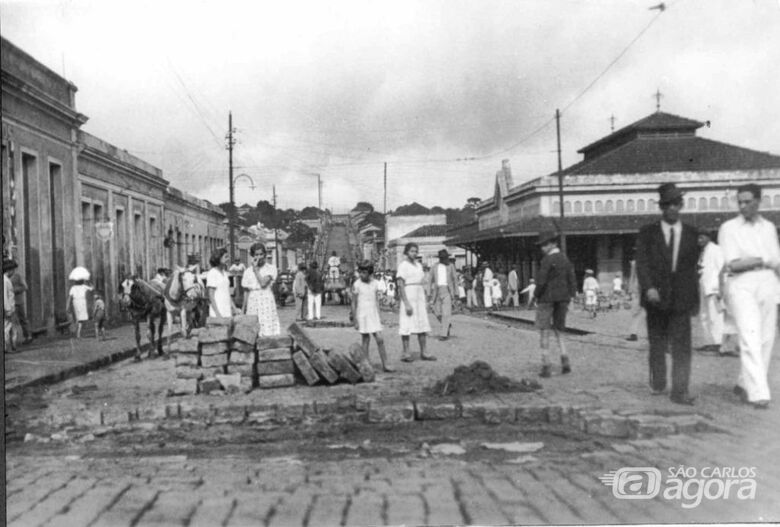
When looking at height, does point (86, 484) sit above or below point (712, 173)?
below

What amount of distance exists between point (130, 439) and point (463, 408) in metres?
2.94

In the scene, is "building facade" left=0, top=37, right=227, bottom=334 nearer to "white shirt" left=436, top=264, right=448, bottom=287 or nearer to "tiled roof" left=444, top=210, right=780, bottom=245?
"tiled roof" left=444, top=210, right=780, bottom=245

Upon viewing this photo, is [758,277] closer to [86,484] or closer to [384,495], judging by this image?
[384,495]

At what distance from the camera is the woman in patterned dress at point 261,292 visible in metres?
10.5

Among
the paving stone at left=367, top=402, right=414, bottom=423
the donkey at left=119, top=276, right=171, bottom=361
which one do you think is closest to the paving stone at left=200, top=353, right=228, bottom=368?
the paving stone at left=367, top=402, right=414, bottom=423

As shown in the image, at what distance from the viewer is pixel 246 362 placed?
8008mm

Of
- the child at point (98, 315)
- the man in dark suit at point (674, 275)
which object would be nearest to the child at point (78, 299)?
the child at point (98, 315)

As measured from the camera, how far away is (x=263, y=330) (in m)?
10.5

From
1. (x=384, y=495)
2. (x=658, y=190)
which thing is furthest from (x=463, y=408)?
(x=658, y=190)

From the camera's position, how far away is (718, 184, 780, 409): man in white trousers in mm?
5676

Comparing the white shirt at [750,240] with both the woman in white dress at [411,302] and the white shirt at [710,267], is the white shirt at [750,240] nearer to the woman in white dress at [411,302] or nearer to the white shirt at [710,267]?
the white shirt at [710,267]

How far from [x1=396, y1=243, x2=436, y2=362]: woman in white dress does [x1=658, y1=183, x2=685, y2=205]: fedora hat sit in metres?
4.95

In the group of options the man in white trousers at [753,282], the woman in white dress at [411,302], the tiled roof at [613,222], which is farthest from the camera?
the woman in white dress at [411,302]

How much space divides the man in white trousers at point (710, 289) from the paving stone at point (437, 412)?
2.54 metres
